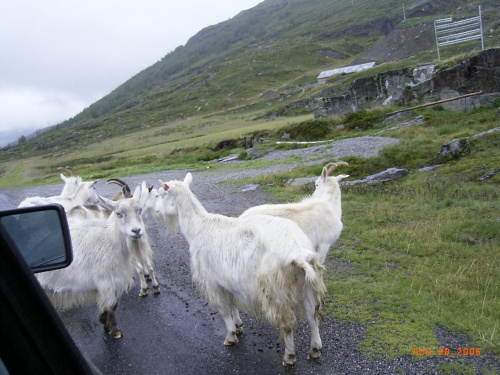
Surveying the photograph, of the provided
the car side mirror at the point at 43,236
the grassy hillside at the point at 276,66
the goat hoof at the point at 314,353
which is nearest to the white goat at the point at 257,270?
the goat hoof at the point at 314,353

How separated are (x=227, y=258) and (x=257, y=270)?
59 centimetres

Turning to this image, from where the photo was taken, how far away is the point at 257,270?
4.79 m

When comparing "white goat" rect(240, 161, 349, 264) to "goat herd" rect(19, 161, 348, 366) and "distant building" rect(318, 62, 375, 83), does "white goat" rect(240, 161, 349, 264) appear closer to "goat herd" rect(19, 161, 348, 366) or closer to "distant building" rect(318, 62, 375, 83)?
"goat herd" rect(19, 161, 348, 366)

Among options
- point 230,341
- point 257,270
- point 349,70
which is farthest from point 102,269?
point 349,70

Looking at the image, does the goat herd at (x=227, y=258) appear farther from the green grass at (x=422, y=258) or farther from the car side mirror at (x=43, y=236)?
the car side mirror at (x=43, y=236)

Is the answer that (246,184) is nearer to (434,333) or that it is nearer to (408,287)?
(408,287)

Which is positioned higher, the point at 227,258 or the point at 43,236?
the point at 43,236

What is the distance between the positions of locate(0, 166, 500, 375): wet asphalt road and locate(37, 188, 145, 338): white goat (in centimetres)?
47

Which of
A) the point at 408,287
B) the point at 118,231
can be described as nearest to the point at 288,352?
the point at 408,287

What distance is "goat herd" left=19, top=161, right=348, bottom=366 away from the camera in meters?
4.61

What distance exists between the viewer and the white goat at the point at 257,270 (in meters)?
4.57
